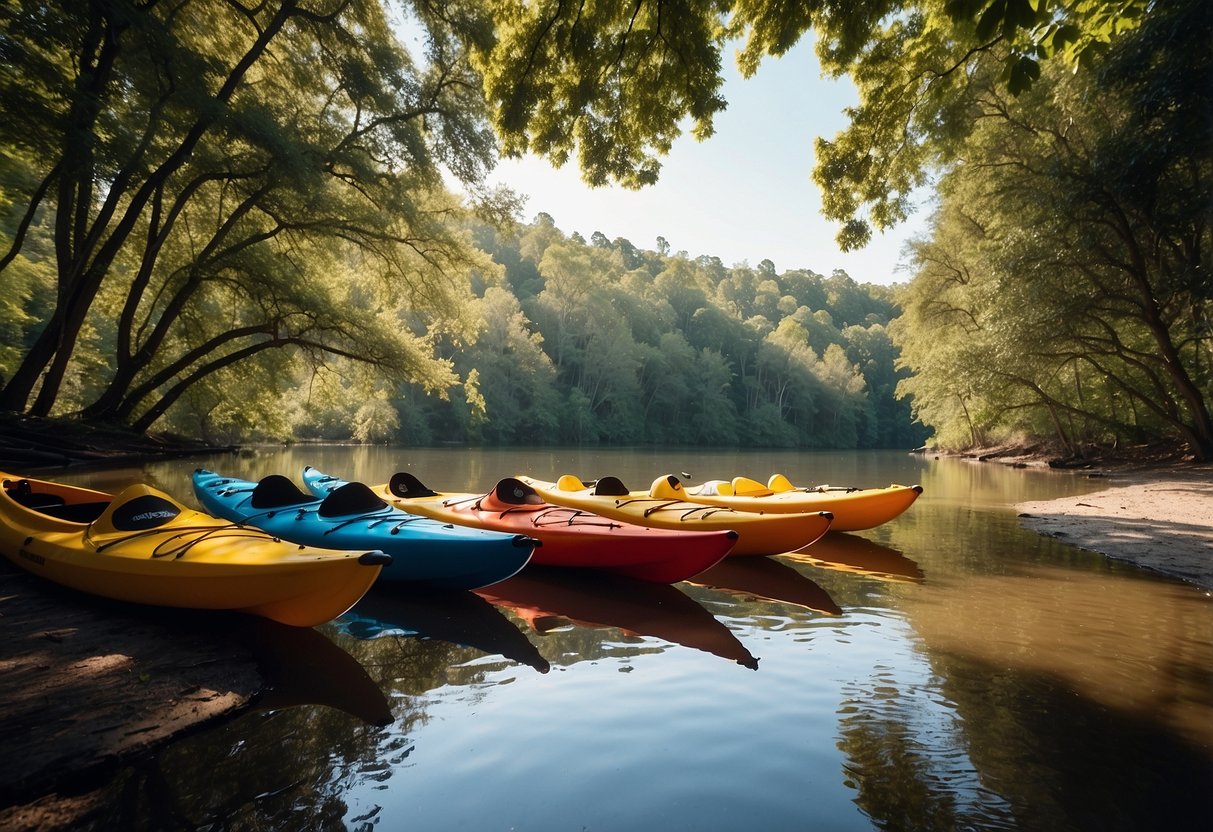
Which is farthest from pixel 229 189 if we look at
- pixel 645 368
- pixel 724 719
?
pixel 645 368

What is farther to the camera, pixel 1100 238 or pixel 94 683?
pixel 1100 238

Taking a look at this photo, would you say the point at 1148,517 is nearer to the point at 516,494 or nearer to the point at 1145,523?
the point at 1145,523

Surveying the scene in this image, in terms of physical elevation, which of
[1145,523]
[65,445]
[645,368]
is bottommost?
[1145,523]

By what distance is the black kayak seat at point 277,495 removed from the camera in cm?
654

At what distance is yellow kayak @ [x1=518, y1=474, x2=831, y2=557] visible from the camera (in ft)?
21.9

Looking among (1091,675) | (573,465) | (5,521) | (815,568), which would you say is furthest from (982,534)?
(573,465)

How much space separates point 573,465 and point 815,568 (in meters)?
15.4

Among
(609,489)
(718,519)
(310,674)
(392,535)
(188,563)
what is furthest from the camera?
(609,489)

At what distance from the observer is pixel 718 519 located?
674 cm

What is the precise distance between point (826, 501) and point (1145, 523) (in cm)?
464

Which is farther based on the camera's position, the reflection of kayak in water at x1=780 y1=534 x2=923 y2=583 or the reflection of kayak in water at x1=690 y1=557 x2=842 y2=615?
the reflection of kayak in water at x1=780 y1=534 x2=923 y2=583

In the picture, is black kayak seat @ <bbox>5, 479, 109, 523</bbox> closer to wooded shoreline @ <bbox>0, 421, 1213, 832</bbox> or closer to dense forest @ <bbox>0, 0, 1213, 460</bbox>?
wooded shoreline @ <bbox>0, 421, 1213, 832</bbox>

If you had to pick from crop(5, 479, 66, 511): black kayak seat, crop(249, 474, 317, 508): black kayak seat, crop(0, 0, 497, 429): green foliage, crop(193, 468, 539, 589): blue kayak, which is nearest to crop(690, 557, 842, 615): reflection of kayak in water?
crop(193, 468, 539, 589): blue kayak

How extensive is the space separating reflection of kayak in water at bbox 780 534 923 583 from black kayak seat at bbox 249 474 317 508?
18.3 ft
